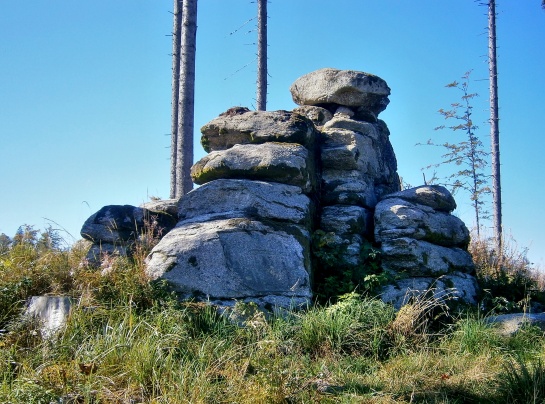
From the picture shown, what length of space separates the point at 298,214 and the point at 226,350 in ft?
9.20

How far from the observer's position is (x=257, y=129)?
8594 millimetres

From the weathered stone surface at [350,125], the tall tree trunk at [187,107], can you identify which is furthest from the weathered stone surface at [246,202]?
the tall tree trunk at [187,107]

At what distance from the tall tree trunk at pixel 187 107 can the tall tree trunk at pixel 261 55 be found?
3376 mm

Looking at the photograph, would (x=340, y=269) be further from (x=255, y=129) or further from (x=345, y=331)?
(x=255, y=129)

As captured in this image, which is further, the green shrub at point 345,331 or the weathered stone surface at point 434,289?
the weathered stone surface at point 434,289

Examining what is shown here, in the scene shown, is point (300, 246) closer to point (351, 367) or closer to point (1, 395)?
point (351, 367)

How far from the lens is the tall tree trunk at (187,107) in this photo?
11734 mm

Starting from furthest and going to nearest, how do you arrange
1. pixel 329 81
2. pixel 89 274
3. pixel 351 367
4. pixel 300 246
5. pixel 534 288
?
pixel 329 81, pixel 534 288, pixel 300 246, pixel 89 274, pixel 351 367

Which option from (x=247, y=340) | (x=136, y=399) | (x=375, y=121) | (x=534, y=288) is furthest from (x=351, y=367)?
(x=375, y=121)

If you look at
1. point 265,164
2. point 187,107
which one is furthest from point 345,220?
point 187,107

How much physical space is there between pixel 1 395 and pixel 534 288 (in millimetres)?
7513

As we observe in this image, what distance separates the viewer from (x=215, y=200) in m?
7.65

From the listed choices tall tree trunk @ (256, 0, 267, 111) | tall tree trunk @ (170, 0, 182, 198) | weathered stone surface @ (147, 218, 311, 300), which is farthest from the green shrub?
tall tree trunk @ (170, 0, 182, 198)

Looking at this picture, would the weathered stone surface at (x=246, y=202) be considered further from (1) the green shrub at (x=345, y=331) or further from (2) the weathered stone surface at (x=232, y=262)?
(1) the green shrub at (x=345, y=331)
